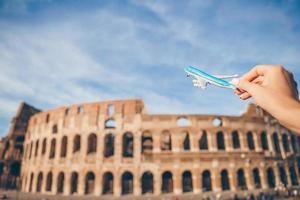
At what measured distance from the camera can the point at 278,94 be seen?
1.42 meters

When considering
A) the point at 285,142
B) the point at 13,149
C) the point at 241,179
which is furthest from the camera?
the point at 13,149

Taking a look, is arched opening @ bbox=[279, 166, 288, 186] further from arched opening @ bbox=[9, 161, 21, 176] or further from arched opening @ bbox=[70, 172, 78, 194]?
arched opening @ bbox=[9, 161, 21, 176]

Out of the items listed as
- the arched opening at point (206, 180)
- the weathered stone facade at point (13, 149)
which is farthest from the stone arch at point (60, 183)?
the arched opening at point (206, 180)

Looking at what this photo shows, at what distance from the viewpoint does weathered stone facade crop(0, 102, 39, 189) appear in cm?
Answer: 3312

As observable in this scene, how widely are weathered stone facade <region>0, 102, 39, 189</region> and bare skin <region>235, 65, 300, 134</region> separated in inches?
1592

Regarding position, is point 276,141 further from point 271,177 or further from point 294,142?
point 271,177

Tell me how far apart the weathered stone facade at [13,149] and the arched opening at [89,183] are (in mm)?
16724

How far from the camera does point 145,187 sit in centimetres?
2386

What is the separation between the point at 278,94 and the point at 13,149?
136 feet

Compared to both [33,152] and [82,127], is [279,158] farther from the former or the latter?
[33,152]

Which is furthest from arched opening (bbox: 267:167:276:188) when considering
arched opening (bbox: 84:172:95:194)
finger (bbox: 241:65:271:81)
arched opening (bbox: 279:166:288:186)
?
finger (bbox: 241:65:271:81)

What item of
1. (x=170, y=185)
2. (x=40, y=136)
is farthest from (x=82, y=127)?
(x=170, y=185)

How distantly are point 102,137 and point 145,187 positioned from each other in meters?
7.50

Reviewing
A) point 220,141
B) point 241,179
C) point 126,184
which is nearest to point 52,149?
point 126,184
